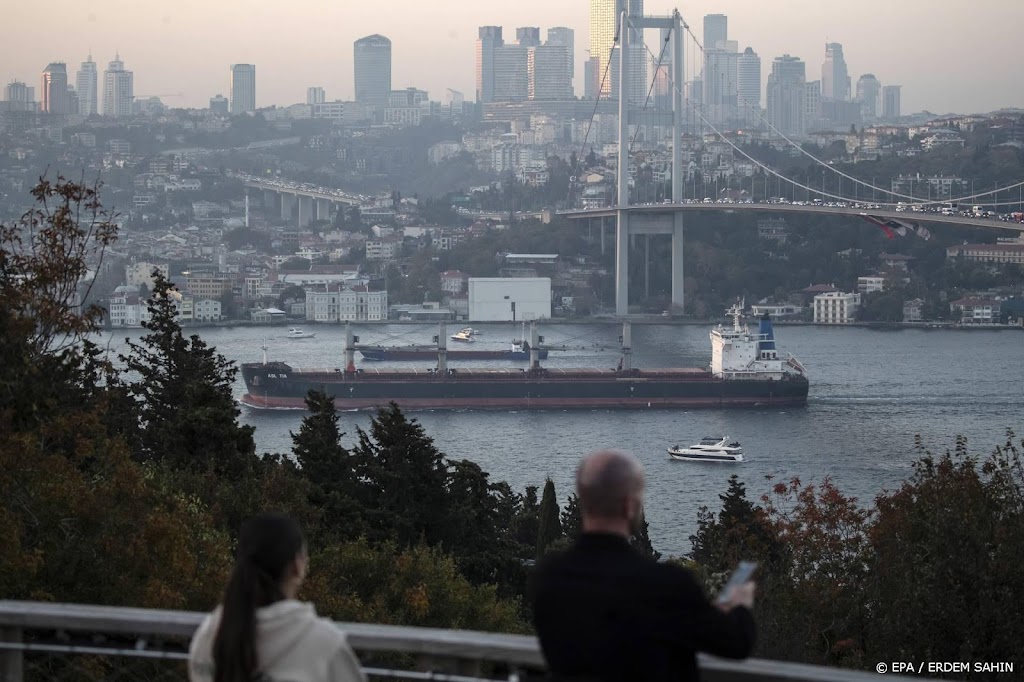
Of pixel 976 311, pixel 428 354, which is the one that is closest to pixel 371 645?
pixel 428 354

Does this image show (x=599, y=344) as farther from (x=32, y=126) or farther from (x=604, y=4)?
(x=604, y=4)

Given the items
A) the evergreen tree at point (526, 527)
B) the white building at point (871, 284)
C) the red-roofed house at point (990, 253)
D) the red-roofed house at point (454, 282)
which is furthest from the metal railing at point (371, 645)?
the red-roofed house at point (990, 253)

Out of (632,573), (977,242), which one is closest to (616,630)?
(632,573)

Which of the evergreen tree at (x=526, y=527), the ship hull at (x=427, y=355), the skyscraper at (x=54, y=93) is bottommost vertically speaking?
the evergreen tree at (x=526, y=527)

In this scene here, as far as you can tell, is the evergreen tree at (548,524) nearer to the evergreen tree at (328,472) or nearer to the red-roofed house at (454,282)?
the evergreen tree at (328,472)

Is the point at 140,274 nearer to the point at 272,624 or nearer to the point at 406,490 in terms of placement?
the point at 406,490

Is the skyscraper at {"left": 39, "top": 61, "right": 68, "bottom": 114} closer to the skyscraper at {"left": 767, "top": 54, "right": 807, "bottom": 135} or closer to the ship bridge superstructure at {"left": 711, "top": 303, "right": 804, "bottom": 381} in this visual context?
Result: the skyscraper at {"left": 767, "top": 54, "right": 807, "bottom": 135}
